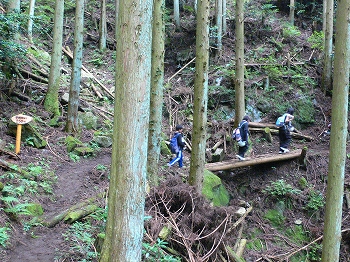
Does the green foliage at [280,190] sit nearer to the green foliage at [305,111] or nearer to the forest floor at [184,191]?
the forest floor at [184,191]

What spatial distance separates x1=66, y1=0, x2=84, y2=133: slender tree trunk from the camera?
13062 millimetres

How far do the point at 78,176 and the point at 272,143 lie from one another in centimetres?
916

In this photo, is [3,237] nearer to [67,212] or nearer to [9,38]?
[67,212]

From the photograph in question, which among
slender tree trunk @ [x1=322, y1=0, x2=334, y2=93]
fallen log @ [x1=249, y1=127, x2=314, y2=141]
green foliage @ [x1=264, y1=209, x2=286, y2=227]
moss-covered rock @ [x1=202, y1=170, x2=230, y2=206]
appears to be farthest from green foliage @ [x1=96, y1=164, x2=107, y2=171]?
slender tree trunk @ [x1=322, y1=0, x2=334, y2=93]

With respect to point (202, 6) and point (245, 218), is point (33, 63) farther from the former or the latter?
point (245, 218)

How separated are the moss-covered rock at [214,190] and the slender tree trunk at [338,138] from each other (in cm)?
376

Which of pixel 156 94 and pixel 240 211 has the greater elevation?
pixel 156 94

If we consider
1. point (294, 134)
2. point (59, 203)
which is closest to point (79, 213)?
point (59, 203)

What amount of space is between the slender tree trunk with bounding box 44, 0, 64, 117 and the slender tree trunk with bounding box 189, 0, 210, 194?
744cm

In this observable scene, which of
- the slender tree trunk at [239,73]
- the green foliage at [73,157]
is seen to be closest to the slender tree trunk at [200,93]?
the green foliage at [73,157]

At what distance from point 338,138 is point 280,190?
5533mm

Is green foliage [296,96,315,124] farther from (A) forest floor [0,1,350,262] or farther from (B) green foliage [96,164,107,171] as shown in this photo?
(B) green foliage [96,164,107,171]

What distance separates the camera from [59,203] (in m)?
8.43

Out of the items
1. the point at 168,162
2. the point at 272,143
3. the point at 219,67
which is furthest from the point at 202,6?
the point at 219,67
